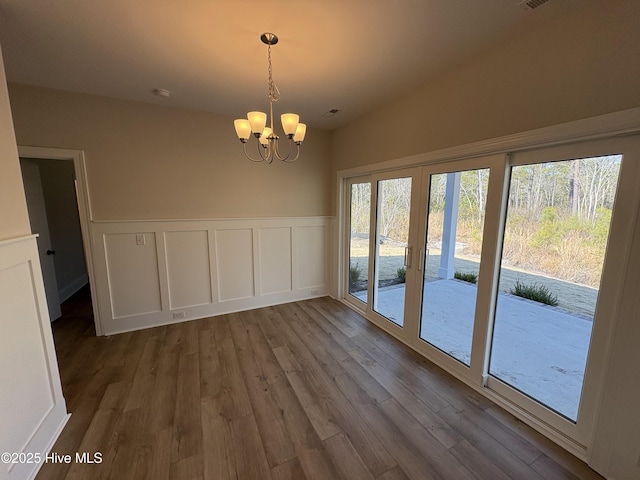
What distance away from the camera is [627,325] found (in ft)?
4.58

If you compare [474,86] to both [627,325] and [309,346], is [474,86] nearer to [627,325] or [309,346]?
[627,325]

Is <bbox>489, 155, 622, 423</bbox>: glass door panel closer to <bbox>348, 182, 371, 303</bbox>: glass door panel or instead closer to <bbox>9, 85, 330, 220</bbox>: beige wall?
<bbox>348, 182, 371, 303</bbox>: glass door panel

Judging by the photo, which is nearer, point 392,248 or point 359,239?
point 392,248

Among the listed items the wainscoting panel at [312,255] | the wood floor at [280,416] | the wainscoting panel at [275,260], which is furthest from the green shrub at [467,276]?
the wainscoting panel at [275,260]

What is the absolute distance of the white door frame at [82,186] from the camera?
2.63 m

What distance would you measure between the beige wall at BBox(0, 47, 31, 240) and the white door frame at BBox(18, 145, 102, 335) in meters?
1.39

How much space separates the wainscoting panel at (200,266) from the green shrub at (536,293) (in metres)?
2.78

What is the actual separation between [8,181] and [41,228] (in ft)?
8.70

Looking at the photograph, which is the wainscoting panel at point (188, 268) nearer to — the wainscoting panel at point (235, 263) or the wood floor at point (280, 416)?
the wainscoting panel at point (235, 263)

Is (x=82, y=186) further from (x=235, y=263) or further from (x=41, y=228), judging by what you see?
(x=235, y=263)

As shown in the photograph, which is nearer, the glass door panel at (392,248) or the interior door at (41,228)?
the glass door panel at (392,248)

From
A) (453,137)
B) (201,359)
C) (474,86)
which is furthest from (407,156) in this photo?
(201,359)

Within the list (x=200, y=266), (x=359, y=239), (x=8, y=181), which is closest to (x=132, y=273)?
(x=200, y=266)

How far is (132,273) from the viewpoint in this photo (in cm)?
316
